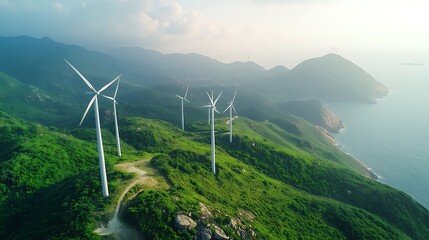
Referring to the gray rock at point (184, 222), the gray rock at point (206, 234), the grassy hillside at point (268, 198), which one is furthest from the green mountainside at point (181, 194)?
the gray rock at point (184, 222)

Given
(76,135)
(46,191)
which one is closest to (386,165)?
(76,135)

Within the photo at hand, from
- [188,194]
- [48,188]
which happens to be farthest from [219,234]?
[48,188]

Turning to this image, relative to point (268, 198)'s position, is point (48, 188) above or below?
above

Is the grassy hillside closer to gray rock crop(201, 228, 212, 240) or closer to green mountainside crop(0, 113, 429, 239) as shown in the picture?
green mountainside crop(0, 113, 429, 239)

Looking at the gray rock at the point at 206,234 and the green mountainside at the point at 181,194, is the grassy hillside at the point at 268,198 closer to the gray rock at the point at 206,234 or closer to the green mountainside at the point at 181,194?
the green mountainside at the point at 181,194

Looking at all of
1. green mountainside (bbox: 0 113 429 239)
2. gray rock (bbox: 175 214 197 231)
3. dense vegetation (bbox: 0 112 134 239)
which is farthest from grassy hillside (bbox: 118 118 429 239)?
dense vegetation (bbox: 0 112 134 239)

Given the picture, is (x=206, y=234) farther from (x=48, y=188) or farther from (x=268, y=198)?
(x=48, y=188)

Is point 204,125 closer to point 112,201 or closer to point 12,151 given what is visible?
point 12,151
